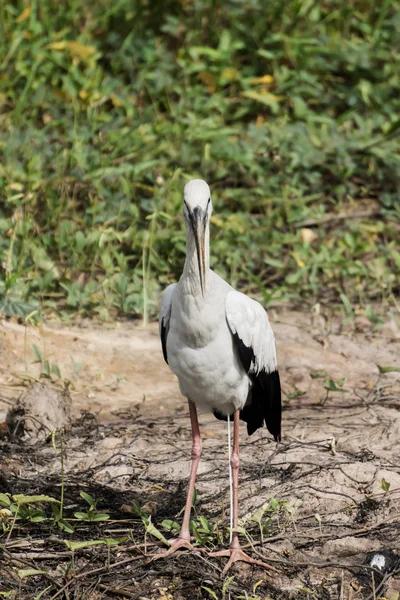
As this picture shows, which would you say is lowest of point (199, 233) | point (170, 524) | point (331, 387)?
point (170, 524)

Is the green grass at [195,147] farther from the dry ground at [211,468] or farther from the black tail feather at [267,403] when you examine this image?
the black tail feather at [267,403]

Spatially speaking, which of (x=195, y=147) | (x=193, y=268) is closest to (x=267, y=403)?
(x=193, y=268)

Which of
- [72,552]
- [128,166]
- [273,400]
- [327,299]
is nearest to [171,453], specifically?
[273,400]

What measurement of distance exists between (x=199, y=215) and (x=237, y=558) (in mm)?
1502

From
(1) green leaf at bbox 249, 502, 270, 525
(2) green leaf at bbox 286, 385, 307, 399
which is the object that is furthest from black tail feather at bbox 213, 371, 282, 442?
(2) green leaf at bbox 286, 385, 307, 399

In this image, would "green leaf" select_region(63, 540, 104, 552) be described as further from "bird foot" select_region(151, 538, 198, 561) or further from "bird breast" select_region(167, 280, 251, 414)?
"bird breast" select_region(167, 280, 251, 414)

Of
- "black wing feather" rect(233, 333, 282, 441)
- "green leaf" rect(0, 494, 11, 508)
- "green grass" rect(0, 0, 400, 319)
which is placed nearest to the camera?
"green leaf" rect(0, 494, 11, 508)

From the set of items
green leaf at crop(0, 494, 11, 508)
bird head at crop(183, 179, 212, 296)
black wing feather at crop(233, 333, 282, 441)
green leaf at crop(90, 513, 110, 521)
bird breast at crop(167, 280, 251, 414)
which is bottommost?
green leaf at crop(90, 513, 110, 521)

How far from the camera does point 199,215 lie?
161 inches

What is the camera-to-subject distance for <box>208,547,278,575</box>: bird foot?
4.18 metres

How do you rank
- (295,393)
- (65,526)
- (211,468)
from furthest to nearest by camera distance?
(295,393) → (211,468) → (65,526)

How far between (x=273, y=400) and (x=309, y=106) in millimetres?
4882

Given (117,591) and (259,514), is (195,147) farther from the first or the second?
(117,591)

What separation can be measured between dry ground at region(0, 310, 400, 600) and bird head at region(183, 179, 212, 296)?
1.21 meters
